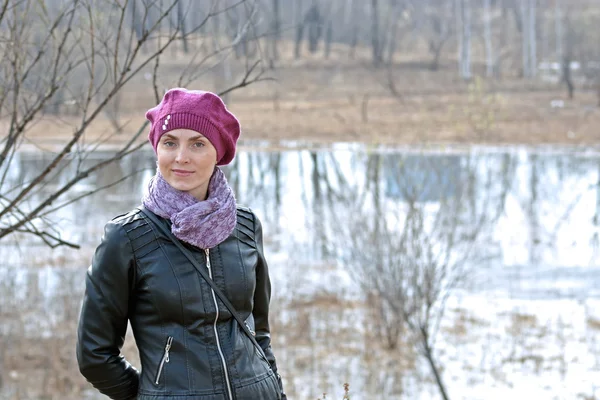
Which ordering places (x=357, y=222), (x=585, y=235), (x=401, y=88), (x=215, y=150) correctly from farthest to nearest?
(x=401, y=88)
(x=585, y=235)
(x=357, y=222)
(x=215, y=150)

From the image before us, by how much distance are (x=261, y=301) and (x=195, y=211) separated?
461mm

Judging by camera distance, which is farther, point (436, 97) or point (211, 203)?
point (436, 97)

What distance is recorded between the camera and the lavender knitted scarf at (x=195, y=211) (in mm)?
2350

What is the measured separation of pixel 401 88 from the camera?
4031 cm

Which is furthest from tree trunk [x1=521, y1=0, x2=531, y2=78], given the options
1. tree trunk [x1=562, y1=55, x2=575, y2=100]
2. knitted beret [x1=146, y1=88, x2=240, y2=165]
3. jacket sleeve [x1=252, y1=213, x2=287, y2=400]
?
knitted beret [x1=146, y1=88, x2=240, y2=165]

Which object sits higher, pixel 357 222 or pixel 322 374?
pixel 357 222

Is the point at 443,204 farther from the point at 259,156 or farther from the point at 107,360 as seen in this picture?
the point at 259,156

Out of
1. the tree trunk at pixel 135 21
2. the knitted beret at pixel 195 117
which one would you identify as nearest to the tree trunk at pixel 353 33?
the tree trunk at pixel 135 21

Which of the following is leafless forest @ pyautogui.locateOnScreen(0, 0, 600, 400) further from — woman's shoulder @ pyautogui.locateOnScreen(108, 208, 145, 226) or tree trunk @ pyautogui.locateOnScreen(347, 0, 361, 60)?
woman's shoulder @ pyautogui.locateOnScreen(108, 208, 145, 226)

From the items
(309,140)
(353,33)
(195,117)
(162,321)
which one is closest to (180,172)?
(195,117)

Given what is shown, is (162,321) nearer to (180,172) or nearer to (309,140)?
(180,172)

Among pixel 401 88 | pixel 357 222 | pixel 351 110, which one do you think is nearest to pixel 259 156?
pixel 351 110

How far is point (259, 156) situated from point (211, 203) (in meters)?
21.5

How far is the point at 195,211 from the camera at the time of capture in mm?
2359
